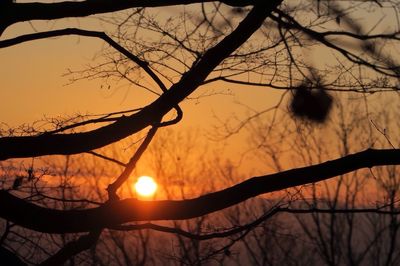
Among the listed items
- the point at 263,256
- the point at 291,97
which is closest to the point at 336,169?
the point at 291,97

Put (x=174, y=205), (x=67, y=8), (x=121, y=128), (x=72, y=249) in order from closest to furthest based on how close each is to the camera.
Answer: (x=174, y=205)
(x=121, y=128)
(x=67, y=8)
(x=72, y=249)

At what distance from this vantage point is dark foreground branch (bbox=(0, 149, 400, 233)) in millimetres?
3943

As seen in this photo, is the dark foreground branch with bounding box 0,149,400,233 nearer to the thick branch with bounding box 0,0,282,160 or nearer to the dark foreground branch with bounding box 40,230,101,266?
the thick branch with bounding box 0,0,282,160

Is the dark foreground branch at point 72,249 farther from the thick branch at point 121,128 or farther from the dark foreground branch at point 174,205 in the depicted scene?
the thick branch at point 121,128

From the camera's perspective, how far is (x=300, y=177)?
3988 mm

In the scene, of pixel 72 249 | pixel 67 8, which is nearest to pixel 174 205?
pixel 72 249

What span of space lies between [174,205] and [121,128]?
2.06 feet

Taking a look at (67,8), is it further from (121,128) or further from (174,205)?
(174,205)

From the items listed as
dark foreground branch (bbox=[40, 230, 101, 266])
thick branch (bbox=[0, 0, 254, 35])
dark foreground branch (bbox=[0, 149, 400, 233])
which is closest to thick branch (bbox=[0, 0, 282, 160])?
dark foreground branch (bbox=[0, 149, 400, 233])

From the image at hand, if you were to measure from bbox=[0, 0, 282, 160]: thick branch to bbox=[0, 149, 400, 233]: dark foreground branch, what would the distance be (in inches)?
13.2

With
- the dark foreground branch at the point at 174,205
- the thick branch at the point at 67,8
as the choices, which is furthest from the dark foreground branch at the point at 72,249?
the thick branch at the point at 67,8

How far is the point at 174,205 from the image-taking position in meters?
4.15

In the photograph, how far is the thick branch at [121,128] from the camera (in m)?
4.23

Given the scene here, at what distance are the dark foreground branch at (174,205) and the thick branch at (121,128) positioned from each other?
335mm
